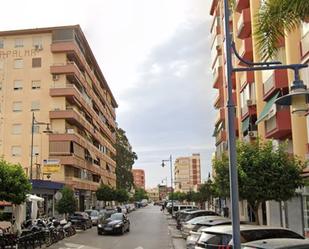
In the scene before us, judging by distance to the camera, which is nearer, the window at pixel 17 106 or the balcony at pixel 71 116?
the balcony at pixel 71 116

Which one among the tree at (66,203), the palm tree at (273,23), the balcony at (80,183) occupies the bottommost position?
the tree at (66,203)

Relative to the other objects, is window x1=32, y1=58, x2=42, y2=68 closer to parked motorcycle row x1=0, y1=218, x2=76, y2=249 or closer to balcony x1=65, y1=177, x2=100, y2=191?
balcony x1=65, y1=177, x2=100, y2=191

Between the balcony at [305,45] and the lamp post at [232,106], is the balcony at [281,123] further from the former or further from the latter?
the lamp post at [232,106]

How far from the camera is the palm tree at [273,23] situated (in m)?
11.4

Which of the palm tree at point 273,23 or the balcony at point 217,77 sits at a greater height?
the balcony at point 217,77

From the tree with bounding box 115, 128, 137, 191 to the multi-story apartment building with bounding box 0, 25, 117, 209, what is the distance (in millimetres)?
50149

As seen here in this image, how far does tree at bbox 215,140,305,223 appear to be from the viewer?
72.6 ft

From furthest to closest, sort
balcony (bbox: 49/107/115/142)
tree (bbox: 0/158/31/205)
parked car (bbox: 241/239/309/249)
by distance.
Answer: balcony (bbox: 49/107/115/142)
tree (bbox: 0/158/31/205)
parked car (bbox: 241/239/309/249)

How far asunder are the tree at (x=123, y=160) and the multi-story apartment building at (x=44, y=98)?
50149 mm

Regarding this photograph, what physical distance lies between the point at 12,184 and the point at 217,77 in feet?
119

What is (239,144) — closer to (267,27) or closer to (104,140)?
(267,27)

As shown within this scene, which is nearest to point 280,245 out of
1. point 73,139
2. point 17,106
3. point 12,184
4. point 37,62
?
point 12,184

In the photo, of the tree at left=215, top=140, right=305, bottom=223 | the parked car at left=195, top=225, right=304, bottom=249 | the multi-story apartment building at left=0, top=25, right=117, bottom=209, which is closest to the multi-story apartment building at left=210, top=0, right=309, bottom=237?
the tree at left=215, top=140, right=305, bottom=223

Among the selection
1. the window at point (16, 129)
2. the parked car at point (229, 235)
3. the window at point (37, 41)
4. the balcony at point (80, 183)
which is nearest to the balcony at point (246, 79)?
the parked car at point (229, 235)
